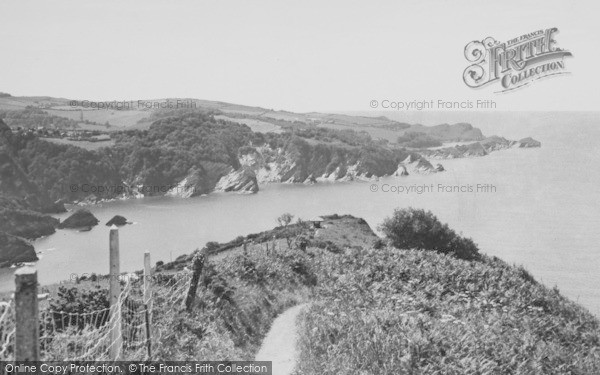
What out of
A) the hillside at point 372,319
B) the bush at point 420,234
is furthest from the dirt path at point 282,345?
the bush at point 420,234

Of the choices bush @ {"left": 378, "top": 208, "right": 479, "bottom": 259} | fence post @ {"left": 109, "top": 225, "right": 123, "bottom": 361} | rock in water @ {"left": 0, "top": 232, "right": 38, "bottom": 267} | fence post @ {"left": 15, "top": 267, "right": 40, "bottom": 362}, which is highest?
fence post @ {"left": 15, "top": 267, "right": 40, "bottom": 362}

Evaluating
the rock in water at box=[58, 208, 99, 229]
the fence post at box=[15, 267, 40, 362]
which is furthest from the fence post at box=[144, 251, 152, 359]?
the rock in water at box=[58, 208, 99, 229]

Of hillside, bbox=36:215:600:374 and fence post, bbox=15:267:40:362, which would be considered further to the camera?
hillside, bbox=36:215:600:374

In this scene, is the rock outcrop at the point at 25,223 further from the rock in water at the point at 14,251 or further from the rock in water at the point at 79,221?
A: the rock in water at the point at 14,251

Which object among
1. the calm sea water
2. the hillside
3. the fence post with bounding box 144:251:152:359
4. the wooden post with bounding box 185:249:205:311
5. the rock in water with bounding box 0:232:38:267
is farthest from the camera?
the rock in water with bounding box 0:232:38:267

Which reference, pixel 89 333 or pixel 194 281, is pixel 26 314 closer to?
pixel 89 333

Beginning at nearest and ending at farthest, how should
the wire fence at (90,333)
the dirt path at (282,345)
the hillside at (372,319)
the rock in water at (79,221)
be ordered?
the wire fence at (90,333)
the hillside at (372,319)
the dirt path at (282,345)
the rock in water at (79,221)

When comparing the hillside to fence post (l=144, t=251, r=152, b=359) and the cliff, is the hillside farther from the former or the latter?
fence post (l=144, t=251, r=152, b=359)
